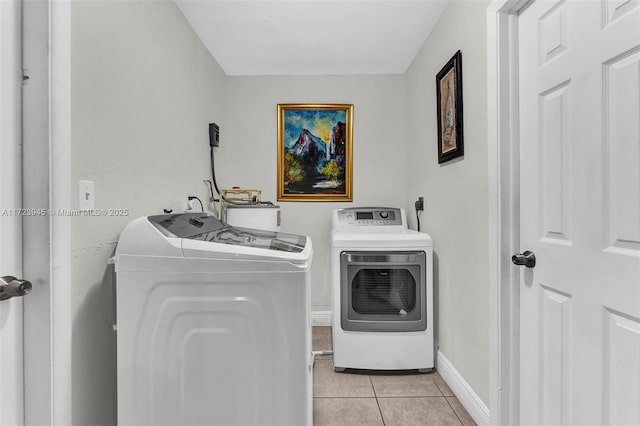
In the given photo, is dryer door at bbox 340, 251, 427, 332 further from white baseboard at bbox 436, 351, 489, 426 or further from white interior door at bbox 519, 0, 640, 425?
white interior door at bbox 519, 0, 640, 425

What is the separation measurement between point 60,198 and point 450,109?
199 cm

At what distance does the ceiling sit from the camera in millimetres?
2068

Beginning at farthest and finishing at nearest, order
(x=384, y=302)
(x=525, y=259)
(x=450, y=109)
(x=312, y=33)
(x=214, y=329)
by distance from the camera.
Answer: (x=312, y=33)
(x=384, y=302)
(x=450, y=109)
(x=525, y=259)
(x=214, y=329)

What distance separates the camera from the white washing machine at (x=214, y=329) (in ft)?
3.83

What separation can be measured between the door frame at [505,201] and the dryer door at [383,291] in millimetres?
745

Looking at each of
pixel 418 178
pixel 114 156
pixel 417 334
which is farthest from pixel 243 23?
pixel 417 334

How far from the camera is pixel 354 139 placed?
308 cm

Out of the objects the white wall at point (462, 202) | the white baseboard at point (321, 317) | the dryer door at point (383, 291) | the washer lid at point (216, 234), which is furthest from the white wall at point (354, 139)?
the washer lid at point (216, 234)

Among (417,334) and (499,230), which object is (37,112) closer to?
(499,230)

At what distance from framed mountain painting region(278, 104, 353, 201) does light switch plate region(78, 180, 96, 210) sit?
1.90 m

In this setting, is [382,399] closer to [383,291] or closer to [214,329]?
[383,291]

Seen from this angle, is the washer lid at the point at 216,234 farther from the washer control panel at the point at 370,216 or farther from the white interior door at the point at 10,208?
the washer control panel at the point at 370,216

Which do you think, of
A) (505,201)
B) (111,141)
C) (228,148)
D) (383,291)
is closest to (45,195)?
(111,141)

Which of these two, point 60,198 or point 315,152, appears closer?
point 60,198
